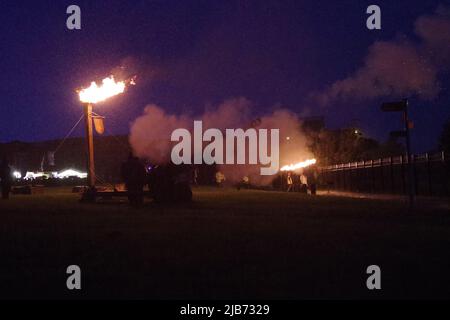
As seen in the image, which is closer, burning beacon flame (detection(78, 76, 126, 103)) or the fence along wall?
the fence along wall

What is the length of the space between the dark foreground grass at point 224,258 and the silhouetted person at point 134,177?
23.1 feet

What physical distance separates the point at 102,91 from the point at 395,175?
53.8ft

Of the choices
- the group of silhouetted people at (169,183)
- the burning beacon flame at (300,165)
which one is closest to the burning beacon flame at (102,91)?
the group of silhouetted people at (169,183)

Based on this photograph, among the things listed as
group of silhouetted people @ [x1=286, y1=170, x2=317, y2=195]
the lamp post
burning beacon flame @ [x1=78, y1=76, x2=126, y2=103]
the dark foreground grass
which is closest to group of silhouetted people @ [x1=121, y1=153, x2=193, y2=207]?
the lamp post

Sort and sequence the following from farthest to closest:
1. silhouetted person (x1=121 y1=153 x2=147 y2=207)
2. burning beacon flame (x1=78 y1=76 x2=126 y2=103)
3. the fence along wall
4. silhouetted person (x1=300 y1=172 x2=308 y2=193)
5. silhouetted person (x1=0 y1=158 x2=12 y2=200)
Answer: silhouetted person (x1=300 y1=172 x2=308 y2=193), silhouetted person (x1=0 y1=158 x2=12 y2=200), burning beacon flame (x1=78 y1=76 x2=126 y2=103), the fence along wall, silhouetted person (x1=121 y1=153 x2=147 y2=207)

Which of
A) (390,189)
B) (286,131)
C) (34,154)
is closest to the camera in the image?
(390,189)

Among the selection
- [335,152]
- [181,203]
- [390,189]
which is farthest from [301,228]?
[335,152]

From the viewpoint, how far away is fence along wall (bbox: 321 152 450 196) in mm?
28158

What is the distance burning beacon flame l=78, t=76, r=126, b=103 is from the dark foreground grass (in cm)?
1425

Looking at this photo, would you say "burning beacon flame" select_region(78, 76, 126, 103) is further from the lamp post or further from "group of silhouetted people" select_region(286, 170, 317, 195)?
"group of silhouetted people" select_region(286, 170, 317, 195)

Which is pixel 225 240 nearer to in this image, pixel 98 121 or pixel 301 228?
pixel 301 228

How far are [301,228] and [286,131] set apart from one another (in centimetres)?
4356

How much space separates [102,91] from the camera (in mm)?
28453

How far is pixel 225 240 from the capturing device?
36.4ft
